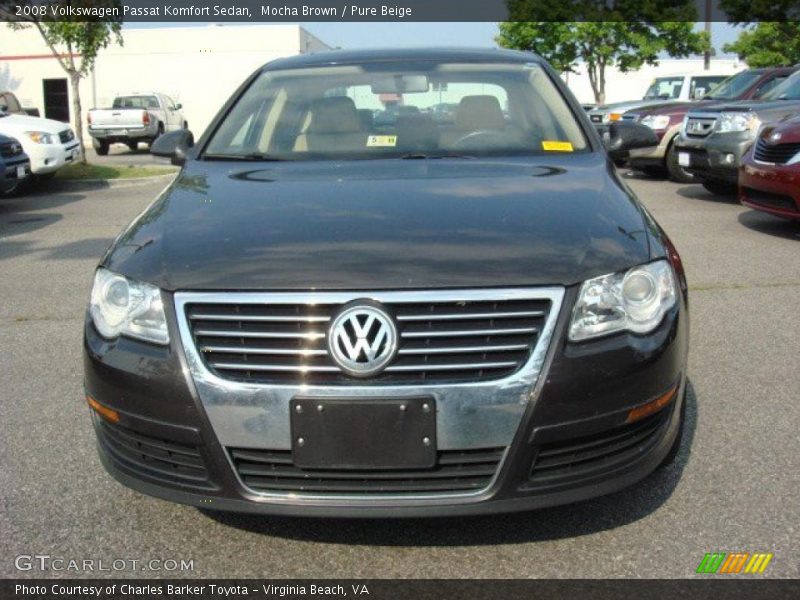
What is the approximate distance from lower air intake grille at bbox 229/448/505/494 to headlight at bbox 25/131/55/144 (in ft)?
43.8

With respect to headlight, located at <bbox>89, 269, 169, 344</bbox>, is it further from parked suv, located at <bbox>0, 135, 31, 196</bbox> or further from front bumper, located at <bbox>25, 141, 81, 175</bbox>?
front bumper, located at <bbox>25, 141, 81, 175</bbox>

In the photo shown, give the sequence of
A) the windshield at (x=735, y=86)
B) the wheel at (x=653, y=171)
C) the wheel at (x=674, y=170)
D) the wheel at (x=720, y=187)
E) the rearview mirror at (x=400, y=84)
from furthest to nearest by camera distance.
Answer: the wheel at (x=653, y=171) → the wheel at (x=674, y=170) → the windshield at (x=735, y=86) → the wheel at (x=720, y=187) → the rearview mirror at (x=400, y=84)

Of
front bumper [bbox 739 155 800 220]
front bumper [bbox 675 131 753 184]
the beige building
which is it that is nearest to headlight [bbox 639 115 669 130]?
front bumper [bbox 675 131 753 184]

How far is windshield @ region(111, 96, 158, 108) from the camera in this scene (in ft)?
93.1

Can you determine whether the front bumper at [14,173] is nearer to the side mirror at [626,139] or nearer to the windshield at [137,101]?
the side mirror at [626,139]

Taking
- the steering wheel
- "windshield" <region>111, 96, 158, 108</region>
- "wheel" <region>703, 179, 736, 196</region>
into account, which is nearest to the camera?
the steering wheel

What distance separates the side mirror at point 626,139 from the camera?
177 inches

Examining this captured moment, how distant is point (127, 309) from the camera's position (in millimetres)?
2730

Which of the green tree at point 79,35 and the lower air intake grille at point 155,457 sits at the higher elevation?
the green tree at point 79,35

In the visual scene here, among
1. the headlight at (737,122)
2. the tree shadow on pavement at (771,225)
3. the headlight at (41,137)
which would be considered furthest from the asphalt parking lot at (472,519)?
the headlight at (41,137)

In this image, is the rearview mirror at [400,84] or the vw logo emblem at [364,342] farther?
the rearview mirror at [400,84]

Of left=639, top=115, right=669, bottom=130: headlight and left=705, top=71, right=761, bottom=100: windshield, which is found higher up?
left=705, top=71, right=761, bottom=100: windshield

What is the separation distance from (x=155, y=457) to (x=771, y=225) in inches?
331

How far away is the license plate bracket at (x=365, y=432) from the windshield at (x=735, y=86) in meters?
12.6
